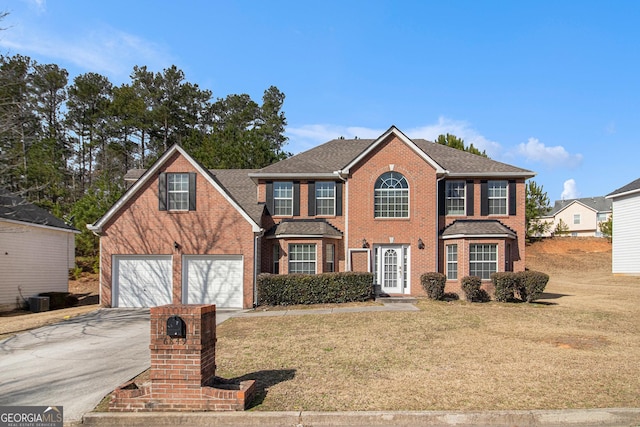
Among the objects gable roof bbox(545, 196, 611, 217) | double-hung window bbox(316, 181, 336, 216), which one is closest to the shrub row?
double-hung window bbox(316, 181, 336, 216)

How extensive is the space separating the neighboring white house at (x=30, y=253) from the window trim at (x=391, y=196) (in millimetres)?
15062

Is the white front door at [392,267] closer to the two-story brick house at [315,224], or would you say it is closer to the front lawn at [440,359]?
the two-story brick house at [315,224]

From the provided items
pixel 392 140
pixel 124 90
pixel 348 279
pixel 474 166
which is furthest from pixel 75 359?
pixel 124 90

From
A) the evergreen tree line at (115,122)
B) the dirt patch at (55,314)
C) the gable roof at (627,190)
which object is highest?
the evergreen tree line at (115,122)

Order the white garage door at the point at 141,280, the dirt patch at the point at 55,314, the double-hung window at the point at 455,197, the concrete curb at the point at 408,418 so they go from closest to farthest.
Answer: the concrete curb at the point at 408,418, the dirt patch at the point at 55,314, the white garage door at the point at 141,280, the double-hung window at the point at 455,197

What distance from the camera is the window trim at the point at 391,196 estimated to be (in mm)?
21109

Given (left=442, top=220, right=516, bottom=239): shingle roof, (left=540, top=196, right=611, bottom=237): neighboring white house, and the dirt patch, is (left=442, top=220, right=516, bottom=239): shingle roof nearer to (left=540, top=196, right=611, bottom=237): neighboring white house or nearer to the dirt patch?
the dirt patch

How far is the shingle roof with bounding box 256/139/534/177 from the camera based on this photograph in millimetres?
21750

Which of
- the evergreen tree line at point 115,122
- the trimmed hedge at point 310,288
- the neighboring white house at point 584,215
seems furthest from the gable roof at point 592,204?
the trimmed hedge at point 310,288

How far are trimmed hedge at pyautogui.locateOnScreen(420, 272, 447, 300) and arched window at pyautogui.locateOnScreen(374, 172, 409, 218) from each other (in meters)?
3.08

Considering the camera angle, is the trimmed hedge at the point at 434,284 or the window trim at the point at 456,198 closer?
the trimmed hedge at the point at 434,284

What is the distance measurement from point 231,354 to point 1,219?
16110 millimetres

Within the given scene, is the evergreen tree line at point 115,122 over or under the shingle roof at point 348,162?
over

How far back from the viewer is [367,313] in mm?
15719
